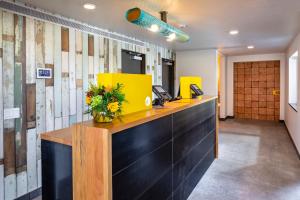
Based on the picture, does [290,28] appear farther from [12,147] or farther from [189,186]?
[12,147]

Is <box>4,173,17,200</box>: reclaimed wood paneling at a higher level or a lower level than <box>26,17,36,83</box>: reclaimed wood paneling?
lower

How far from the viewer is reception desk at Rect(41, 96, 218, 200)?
5.03 ft

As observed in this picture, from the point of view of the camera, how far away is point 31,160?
3.11m

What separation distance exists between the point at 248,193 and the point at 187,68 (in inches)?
187

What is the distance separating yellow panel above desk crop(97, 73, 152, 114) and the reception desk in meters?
0.19

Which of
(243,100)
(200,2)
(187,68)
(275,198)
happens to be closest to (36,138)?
(200,2)

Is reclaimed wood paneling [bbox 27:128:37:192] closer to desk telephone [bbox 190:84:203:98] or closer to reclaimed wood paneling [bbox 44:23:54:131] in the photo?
reclaimed wood paneling [bbox 44:23:54:131]

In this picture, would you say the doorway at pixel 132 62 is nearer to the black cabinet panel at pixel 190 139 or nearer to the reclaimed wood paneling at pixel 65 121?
the reclaimed wood paneling at pixel 65 121

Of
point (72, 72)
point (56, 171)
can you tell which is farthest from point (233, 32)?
point (56, 171)

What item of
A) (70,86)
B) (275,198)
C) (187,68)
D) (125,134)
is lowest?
(275,198)

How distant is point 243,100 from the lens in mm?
9148

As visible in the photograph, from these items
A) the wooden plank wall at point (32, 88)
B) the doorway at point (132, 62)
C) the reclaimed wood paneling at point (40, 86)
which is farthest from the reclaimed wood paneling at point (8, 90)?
the doorway at point (132, 62)

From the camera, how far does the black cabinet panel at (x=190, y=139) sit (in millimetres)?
2670

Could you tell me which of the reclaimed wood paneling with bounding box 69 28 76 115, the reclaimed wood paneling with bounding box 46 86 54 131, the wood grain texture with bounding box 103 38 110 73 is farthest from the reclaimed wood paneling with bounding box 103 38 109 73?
the reclaimed wood paneling with bounding box 46 86 54 131
